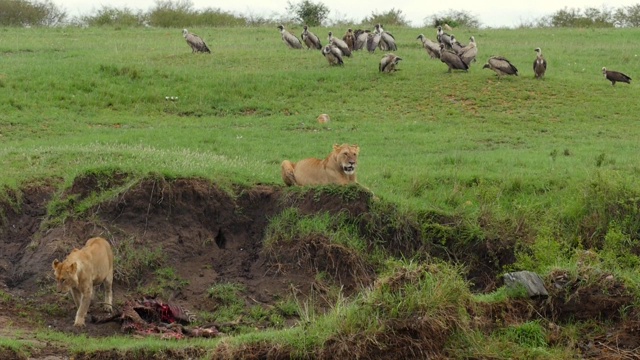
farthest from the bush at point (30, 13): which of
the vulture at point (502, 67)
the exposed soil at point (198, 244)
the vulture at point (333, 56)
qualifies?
the exposed soil at point (198, 244)

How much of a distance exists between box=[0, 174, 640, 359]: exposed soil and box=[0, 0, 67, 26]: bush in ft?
121

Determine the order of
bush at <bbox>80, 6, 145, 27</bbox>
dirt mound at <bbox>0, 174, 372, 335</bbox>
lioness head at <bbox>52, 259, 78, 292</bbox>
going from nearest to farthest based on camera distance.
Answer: lioness head at <bbox>52, 259, 78, 292</bbox>, dirt mound at <bbox>0, 174, 372, 335</bbox>, bush at <bbox>80, 6, 145, 27</bbox>

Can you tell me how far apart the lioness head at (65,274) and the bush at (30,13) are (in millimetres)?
40123

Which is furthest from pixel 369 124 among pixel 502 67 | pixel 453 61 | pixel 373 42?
pixel 373 42

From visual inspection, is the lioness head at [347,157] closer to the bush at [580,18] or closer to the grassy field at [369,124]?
the grassy field at [369,124]

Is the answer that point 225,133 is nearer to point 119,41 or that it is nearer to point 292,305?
point 292,305

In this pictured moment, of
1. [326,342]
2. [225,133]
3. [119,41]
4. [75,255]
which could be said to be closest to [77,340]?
[75,255]

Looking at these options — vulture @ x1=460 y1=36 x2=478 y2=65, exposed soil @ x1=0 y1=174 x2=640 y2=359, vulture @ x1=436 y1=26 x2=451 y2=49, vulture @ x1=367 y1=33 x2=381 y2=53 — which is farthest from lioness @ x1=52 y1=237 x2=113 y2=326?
vulture @ x1=436 y1=26 x2=451 y2=49

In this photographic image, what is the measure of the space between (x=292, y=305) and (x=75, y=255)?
2824 mm

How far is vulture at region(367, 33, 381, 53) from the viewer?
33.7 m

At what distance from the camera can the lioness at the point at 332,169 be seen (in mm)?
14703

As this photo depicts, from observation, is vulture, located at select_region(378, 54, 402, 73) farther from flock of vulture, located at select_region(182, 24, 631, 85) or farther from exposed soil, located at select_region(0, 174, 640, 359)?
exposed soil, located at select_region(0, 174, 640, 359)

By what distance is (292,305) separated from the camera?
12906mm

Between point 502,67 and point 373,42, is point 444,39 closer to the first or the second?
point 373,42
